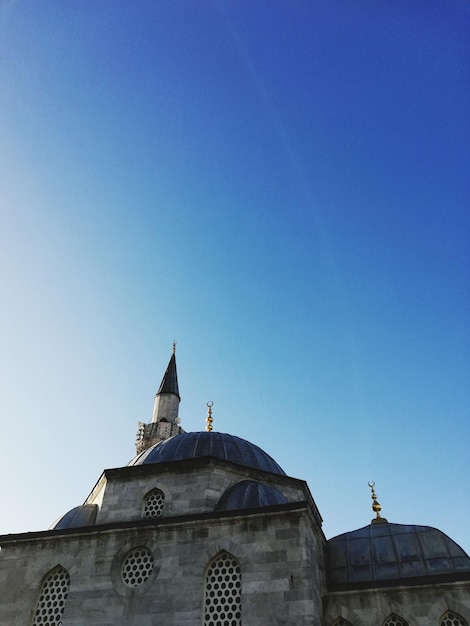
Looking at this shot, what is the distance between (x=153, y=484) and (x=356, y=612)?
219 inches

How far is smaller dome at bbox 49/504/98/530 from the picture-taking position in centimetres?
1334

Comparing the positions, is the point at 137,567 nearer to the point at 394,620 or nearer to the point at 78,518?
the point at 78,518

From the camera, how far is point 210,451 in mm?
14797

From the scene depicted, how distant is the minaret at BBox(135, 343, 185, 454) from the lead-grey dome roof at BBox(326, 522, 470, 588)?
11.3m

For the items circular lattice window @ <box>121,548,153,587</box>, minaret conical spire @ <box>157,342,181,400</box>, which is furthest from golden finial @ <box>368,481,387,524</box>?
minaret conical spire @ <box>157,342,181,400</box>

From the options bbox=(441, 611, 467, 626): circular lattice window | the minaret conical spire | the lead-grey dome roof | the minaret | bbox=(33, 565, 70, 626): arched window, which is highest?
the minaret conical spire

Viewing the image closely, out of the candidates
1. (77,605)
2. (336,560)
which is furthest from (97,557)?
(336,560)

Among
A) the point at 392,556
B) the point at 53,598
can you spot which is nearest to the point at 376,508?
the point at 392,556

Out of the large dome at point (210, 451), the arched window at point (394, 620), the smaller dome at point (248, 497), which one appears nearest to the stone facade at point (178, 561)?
the smaller dome at point (248, 497)

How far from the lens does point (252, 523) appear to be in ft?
37.5

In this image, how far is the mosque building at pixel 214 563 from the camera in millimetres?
10750

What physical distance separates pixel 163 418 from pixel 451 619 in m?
15.5

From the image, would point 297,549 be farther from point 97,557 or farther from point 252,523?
point 97,557

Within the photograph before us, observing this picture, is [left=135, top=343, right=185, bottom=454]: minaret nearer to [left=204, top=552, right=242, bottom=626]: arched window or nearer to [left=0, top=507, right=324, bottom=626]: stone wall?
[left=0, top=507, right=324, bottom=626]: stone wall
